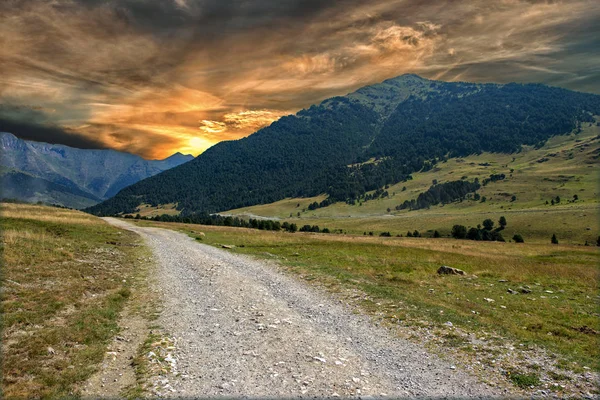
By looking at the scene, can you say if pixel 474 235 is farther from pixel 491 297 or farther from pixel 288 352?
pixel 288 352

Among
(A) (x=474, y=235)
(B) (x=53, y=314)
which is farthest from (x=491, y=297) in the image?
(A) (x=474, y=235)

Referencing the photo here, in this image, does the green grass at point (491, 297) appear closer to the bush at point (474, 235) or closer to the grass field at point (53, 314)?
the grass field at point (53, 314)

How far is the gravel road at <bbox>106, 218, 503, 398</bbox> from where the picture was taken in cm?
827

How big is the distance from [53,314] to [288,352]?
936cm

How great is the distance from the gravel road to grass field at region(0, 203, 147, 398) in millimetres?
2463

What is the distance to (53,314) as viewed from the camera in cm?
1213

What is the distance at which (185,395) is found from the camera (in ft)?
25.5

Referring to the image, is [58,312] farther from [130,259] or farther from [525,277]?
[525,277]

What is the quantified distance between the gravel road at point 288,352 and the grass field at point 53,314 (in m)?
2.46

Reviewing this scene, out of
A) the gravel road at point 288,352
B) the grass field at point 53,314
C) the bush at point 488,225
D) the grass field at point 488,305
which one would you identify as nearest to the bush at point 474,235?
the bush at point 488,225

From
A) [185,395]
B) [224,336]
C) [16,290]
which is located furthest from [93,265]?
[185,395]

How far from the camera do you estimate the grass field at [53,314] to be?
8312 millimetres

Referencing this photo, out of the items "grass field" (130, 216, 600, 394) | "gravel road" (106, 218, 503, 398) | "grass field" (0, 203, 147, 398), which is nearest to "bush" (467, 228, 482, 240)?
"grass field" (130, 216, 600, 394)

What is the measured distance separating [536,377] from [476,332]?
3707 mm
